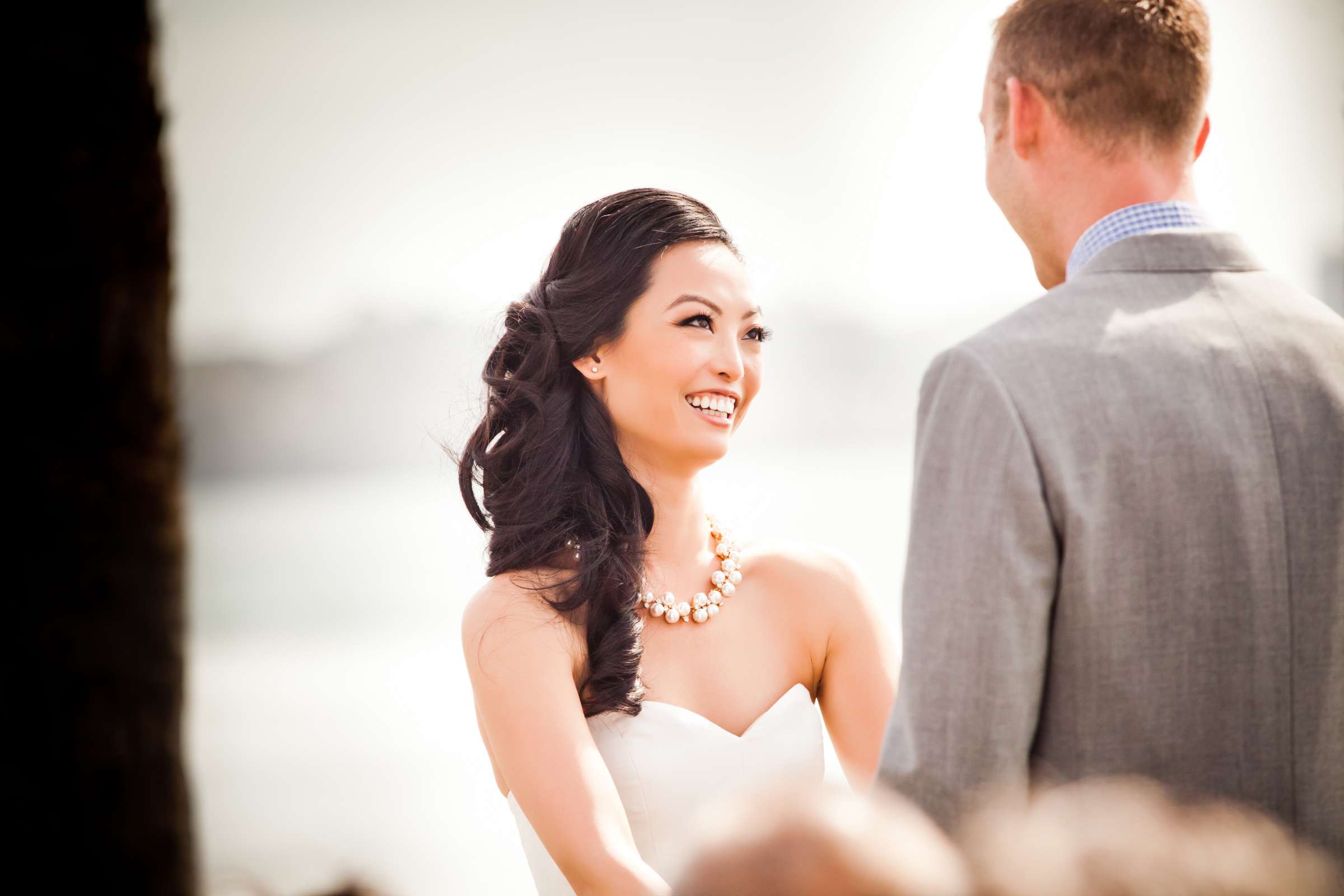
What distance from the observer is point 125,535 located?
4.19 feet

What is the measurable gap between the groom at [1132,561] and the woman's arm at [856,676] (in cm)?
143

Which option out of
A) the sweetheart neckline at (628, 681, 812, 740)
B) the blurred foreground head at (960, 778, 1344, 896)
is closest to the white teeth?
the sweetheart neckline at (628, 681, 812, 740)

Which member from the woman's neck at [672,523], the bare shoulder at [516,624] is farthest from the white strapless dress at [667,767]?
the woman's neck at [672,523]

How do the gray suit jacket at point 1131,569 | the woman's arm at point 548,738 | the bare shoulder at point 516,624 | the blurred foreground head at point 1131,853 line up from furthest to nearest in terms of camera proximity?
the bare shoulder at point 516,624, the woman's arm at point 548,738, the gray suit jacket at point 1131,569, the blurred foreground head at point 1131,853

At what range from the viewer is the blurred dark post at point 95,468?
1.22m

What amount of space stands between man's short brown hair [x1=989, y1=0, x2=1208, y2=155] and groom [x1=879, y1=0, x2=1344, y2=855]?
1.01 ft

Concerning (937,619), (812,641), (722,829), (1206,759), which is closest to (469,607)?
(812,641)

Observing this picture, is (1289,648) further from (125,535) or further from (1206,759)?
(125,535)

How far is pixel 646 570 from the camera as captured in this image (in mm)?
3156

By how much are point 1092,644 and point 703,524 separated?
1.76 meters

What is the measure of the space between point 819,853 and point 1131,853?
25cm

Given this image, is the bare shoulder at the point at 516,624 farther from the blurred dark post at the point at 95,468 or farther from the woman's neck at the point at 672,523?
the blurred dark post at the point at 95,468

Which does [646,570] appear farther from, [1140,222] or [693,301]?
[1140,222]

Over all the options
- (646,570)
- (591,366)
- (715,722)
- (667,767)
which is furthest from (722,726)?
(591,366)
